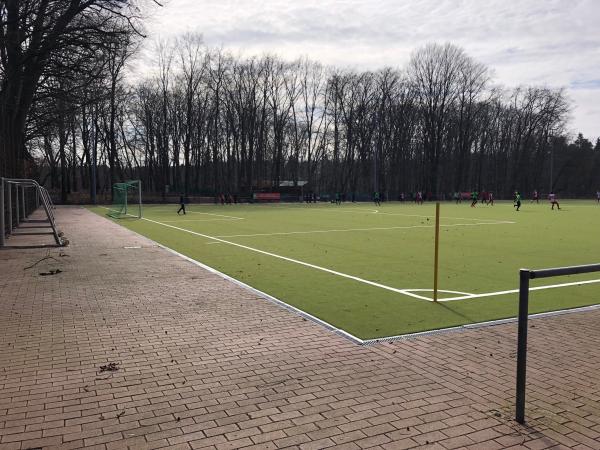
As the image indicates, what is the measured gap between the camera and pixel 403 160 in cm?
8100

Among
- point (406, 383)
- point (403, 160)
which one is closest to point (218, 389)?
point (406, 383)

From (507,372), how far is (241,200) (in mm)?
57297

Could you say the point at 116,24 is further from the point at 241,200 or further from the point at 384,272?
the point at 241,200

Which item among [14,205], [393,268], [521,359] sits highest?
[14,205]

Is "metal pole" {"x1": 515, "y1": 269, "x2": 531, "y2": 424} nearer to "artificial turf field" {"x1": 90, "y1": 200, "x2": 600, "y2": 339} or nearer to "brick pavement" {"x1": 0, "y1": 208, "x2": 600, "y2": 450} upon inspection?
"brick pavement" {"x1": 0, "y1": 208, "x2": 600, "y2": 450}

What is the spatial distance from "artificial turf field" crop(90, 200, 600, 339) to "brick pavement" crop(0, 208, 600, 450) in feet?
2.75

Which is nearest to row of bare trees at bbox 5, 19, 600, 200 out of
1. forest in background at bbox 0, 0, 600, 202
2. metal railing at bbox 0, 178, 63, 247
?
forest in background at bbox 0, 0, 600, 202

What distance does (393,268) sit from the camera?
11961mm

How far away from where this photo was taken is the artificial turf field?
761cm

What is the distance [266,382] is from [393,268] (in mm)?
7592

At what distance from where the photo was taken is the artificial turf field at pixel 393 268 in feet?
25.0

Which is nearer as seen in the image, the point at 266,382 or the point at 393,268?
the point at 266,382

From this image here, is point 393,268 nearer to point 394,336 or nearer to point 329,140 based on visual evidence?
point 394,336

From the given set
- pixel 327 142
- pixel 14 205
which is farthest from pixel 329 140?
pixel 14 205
